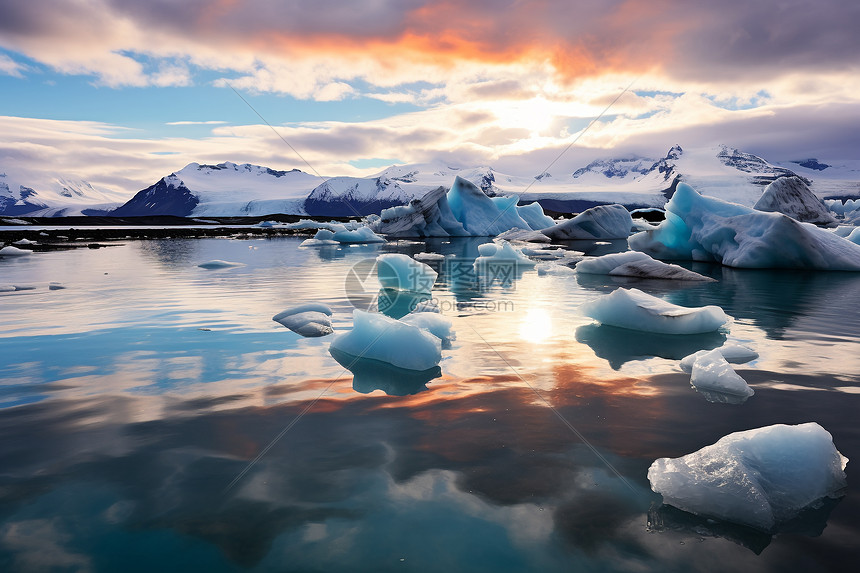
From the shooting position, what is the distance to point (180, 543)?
7.09ft

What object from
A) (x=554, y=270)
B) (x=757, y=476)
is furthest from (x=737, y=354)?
(x=554, y=270)

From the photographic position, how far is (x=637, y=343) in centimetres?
559

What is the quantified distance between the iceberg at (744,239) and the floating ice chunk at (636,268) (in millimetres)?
2671

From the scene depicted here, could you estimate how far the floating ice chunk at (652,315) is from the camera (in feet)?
19.2

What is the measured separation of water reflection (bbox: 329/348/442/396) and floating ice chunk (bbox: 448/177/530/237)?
29.3 meters

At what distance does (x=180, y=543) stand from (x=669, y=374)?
3.80 meters

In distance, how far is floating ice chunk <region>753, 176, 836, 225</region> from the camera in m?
26.8

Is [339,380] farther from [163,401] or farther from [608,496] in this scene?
[608,496]

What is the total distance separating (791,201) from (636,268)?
70.0ft

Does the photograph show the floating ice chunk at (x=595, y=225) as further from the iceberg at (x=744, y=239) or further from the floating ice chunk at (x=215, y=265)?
the floating ice chunk at (x=215, y=265)

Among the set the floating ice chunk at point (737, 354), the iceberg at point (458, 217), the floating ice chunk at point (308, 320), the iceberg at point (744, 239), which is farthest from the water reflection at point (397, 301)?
the iceberg at point (458, 217)

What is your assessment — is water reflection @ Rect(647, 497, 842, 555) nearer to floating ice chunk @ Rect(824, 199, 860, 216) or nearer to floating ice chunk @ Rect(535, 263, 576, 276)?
floating ice chunk @ Rect(535, 263, 576, 276)

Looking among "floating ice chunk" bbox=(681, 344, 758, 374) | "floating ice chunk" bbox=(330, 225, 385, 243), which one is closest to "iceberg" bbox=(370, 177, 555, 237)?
"floating ice chunk" bbox=(330, 225, 385, 243)

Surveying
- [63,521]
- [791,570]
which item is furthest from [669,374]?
[63,521]
